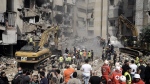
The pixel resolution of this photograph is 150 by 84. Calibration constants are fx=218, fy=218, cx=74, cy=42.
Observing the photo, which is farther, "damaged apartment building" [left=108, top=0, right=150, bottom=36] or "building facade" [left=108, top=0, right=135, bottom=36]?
"building facade" [left=108, top=0, right=135, bottom=36]

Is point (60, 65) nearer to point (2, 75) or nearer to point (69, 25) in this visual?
point (2, 75)

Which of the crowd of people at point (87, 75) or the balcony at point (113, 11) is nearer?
the crowd of people at point (87, 75)

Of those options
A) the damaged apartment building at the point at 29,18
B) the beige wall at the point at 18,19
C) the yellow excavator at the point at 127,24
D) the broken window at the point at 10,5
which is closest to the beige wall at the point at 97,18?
the damaged apartment building at the point at 29,18

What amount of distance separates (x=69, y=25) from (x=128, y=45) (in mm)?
20068

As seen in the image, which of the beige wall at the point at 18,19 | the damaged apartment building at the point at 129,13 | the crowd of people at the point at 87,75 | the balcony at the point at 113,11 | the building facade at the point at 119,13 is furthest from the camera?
the balcony at the point at 113,11

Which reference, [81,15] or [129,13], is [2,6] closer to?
[129,13]

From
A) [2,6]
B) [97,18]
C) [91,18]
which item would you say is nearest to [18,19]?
[2,6]

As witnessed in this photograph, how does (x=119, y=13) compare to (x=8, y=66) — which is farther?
(x=119, y=13)

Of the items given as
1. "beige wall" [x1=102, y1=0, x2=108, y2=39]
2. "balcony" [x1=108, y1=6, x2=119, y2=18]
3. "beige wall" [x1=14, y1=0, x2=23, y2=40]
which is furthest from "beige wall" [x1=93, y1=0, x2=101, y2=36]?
"beige wall" [x1=14, y1=0, x2=23, y2=40]

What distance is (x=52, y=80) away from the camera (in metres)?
8.09

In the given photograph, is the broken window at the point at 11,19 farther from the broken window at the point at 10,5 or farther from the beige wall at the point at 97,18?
the beige wall at the point at 97,18

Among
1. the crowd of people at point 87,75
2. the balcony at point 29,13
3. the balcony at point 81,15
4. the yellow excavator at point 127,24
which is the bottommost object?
the crowd of people at point 87,75

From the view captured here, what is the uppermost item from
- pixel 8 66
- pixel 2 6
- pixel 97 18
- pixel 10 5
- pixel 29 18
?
pixel 10 5

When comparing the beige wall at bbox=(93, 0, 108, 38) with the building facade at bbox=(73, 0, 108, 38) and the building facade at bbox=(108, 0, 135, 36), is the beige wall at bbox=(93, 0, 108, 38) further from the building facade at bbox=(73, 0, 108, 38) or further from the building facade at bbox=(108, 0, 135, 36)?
the building facade at bbox=(108, 0, 135, 36)
